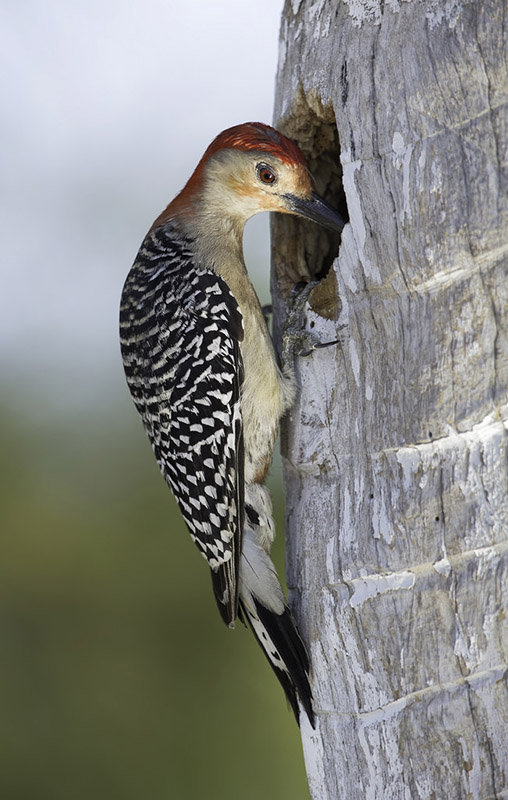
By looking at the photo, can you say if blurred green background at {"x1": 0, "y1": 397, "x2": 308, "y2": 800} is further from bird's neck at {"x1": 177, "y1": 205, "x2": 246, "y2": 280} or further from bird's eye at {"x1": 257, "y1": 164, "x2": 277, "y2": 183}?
bird's eye at {"x1": 257, "y1": 164, "x2": 277, "y2": 183}

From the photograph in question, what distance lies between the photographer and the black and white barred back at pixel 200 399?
3.06 m

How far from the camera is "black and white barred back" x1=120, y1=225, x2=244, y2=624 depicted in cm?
306

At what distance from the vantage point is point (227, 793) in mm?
5246

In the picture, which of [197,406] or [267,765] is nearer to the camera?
[197,406]

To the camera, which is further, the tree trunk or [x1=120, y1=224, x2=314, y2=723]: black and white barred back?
[x1=120, y1=224, x2=314, y2=723]: black and white barred back

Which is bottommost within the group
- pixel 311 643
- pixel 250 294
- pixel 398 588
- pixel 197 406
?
pixel 311 643

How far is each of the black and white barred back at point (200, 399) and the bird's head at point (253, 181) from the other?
38 cm

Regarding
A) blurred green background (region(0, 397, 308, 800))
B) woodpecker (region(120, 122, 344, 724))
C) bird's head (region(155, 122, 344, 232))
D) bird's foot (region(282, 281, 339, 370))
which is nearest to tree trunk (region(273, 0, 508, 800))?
bird's foot (region(282, 281, 339, 370))

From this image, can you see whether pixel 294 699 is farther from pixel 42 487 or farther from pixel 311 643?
pixel 42 487

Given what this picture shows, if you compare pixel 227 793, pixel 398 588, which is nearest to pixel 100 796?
pixel 227 793

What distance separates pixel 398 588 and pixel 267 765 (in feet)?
10.8

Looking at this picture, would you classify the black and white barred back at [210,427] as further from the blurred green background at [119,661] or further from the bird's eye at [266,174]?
the blurred green background at [119,661]

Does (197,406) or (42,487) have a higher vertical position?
(197,406)

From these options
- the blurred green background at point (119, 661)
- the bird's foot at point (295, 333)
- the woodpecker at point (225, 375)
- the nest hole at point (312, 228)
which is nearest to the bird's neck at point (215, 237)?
the woodpecker at point (225, 375)
